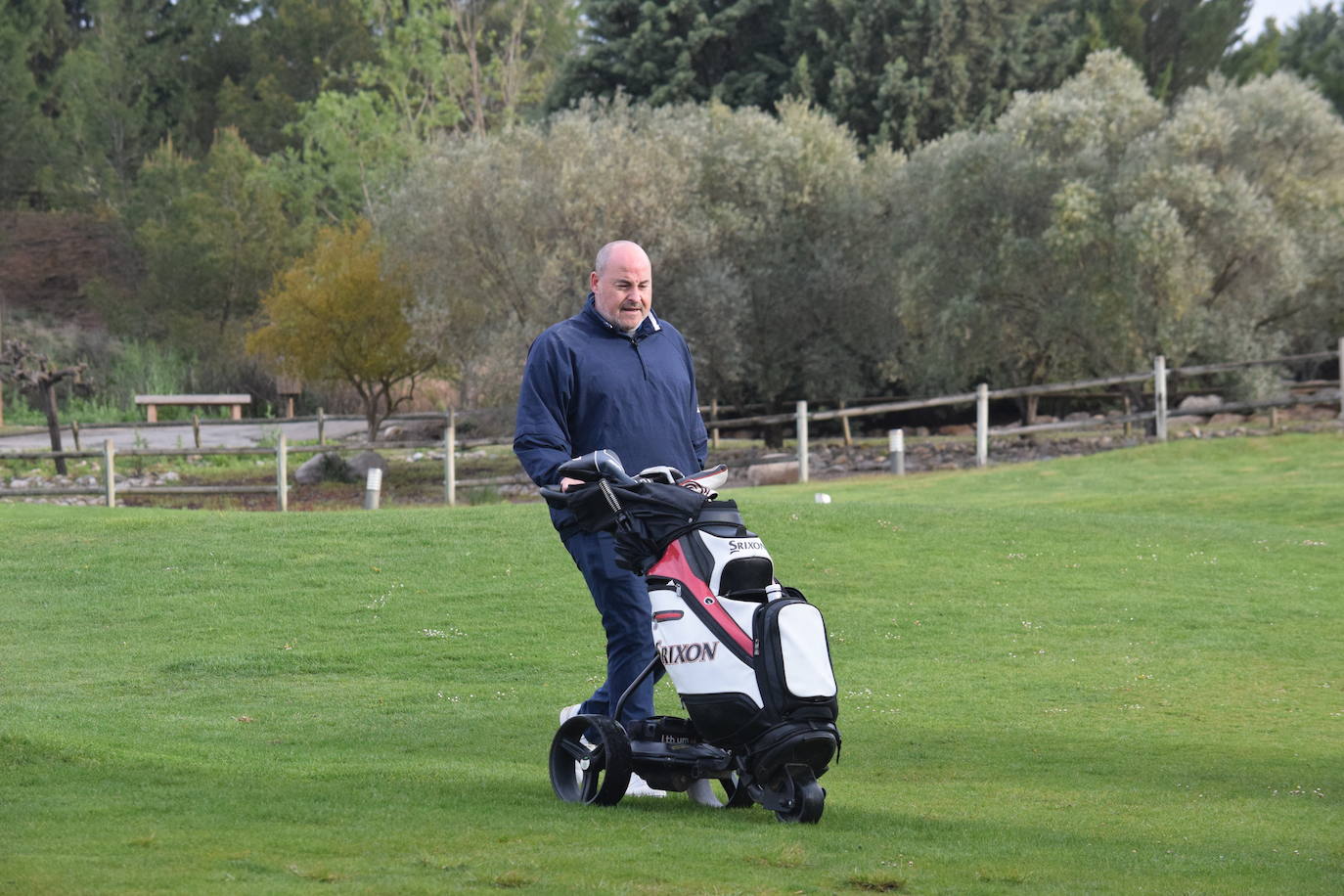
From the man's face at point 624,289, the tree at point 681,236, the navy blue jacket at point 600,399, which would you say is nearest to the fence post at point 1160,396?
the tree at point 681,236

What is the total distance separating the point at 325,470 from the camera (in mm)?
34312

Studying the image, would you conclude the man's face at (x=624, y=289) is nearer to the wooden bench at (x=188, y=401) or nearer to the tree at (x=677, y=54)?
the wooden bench at (x=188, y=401)

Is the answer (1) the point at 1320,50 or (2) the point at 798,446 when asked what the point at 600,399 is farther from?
(1) the point at 1320,50

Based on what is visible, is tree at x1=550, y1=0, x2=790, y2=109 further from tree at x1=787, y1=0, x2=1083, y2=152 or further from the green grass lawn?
the green grass lawn

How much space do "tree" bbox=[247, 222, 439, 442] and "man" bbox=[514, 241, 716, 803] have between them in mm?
33278

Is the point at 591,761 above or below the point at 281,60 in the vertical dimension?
below

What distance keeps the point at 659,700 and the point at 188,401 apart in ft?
134

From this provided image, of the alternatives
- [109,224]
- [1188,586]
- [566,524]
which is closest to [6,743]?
[566,524]

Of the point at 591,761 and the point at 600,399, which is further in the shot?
the point at 600,399

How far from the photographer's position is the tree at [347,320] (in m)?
40.4

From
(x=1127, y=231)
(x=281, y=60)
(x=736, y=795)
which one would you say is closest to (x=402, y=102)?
(x=281, y=60)

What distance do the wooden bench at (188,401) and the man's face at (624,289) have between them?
141ft

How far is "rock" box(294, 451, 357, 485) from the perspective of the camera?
112 feet

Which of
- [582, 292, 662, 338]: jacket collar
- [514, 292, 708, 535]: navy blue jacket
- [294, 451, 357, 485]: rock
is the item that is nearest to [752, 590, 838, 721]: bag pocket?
[514, 292, 708, 535]: navy blue jacket
